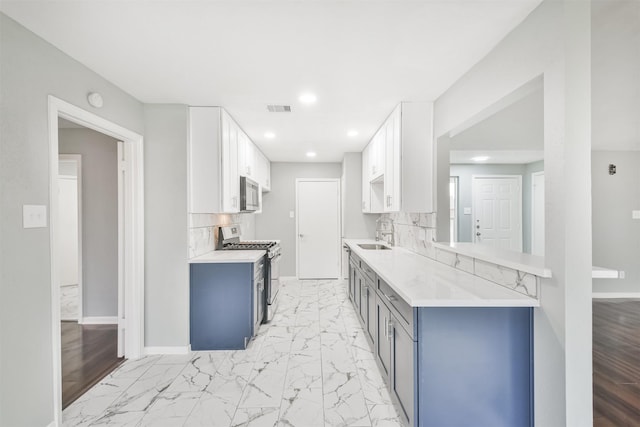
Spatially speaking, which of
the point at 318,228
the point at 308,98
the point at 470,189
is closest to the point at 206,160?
the point at 308,98

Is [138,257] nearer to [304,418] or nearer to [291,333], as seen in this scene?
[291,333]

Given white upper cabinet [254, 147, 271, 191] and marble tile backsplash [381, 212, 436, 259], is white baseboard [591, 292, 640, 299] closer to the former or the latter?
marble tile backsplash [381, 212, 436, 259]

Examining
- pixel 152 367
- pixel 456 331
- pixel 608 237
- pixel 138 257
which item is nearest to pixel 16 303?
pixel 138 257

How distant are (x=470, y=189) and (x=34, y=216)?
6.43m

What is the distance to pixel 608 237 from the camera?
15.6 ft

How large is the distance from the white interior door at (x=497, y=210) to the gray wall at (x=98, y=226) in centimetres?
619

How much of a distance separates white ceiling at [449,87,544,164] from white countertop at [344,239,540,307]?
152 centimetres

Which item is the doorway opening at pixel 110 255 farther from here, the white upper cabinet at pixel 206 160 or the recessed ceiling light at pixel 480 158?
the recessed ceiling light at pixel 480 158

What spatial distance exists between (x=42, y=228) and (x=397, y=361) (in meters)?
2.32

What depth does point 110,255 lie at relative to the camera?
Answer: 144 inches

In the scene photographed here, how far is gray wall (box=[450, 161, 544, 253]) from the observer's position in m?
5.98

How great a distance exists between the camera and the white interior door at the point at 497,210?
599 centimetres

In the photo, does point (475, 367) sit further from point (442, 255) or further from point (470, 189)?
point (470, 189)

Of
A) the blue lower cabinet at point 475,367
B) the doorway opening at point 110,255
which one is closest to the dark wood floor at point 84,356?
the doorway opening at point 110,255
